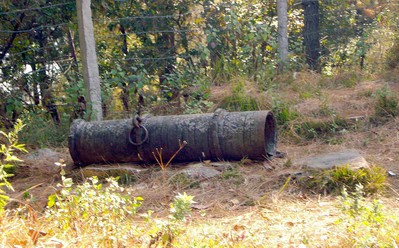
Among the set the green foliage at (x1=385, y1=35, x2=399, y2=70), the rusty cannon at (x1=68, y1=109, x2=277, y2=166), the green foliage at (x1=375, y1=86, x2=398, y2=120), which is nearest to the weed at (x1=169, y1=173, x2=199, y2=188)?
the rusty cannon at (x1=68, y1=109, x2=277, y2=166)

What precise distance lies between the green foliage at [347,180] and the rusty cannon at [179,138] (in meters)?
0.86

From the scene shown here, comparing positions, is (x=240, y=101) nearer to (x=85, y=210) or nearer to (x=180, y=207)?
(x=180, y=207)

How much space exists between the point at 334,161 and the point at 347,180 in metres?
0.57

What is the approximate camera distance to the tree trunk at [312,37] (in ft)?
35.7

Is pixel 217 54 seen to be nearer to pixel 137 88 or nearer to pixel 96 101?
pixel 137 88

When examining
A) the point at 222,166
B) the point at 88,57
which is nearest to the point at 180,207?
the point at 222,166

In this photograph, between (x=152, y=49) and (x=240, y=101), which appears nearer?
(x=240, y=101)

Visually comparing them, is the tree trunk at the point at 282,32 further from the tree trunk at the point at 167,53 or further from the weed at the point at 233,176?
the weed at the point at 233,176

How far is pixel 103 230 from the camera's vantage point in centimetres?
361

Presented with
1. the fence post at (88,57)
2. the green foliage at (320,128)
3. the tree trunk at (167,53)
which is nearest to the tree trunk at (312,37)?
the tree trunk at (167,53)

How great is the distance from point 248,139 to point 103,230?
2.77 m

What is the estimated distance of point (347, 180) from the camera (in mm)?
5277

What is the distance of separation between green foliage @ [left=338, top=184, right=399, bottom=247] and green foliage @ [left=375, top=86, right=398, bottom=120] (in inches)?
148

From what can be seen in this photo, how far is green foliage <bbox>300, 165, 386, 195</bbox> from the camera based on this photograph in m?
5.20
